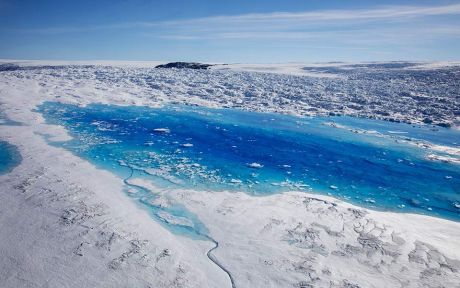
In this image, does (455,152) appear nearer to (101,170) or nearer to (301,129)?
(301,129)

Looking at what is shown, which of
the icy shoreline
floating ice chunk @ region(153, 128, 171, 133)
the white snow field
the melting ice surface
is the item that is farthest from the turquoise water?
the icy shoreline

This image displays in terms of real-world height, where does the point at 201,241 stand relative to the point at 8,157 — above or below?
below

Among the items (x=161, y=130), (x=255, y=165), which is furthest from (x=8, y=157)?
(x=255, y=165)

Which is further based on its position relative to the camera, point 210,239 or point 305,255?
point 210,239

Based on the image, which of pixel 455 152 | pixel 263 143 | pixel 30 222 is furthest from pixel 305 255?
pixel 455 152

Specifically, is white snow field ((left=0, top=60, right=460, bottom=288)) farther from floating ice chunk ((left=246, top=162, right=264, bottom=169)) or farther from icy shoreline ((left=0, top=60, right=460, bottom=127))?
icy shoreline ((left=0, top=60, right=460, bottom=127))

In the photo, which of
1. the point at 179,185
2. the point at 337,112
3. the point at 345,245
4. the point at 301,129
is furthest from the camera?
the point at 337,112

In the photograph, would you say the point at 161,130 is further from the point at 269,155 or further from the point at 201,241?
the point at 201,241
